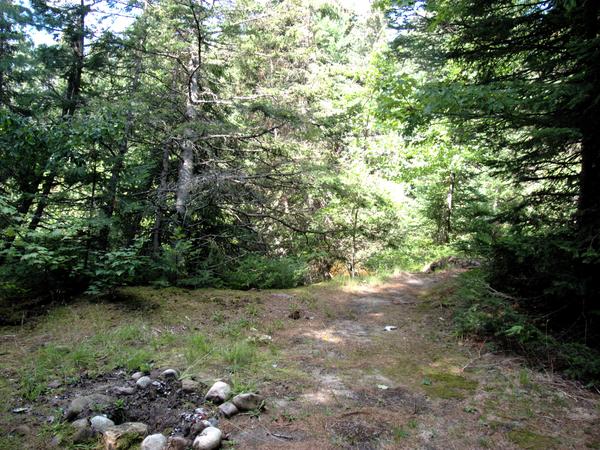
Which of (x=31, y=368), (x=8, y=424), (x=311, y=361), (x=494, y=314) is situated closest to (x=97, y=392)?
(x=8, y=424)

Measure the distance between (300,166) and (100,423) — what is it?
7.18 metres

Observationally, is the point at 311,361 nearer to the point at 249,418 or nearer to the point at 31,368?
the point at 249,418

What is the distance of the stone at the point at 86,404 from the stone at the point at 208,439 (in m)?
1.11

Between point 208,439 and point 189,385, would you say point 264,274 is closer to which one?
point 189,385

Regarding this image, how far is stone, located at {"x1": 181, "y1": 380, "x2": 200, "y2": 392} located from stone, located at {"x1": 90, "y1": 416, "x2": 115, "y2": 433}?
78 centimetres

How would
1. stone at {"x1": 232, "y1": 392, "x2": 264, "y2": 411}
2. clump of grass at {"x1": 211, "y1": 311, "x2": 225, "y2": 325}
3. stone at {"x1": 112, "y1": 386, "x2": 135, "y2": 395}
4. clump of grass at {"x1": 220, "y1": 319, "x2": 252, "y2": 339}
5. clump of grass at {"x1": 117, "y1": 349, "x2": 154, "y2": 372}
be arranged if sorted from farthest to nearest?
clump of grass at {"x1": 211, "y1": 311, "x2": 225, "y2": 325} < clump of grass at {"x1": 220, "y1": 319, "x2": 252, "y2": 339} < clump of grass at {"x1": 117, "y1": 349, "x2": 154, "y2": 372} < stone at {"x1": 112, "y1": 386, "x2": 135, "y2": 395} < stone at {"x1": 232, "y1": 392, "x2": 264, "y2": 411}

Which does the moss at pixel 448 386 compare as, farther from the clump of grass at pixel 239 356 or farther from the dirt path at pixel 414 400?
the clump of grass at pixel 239 356

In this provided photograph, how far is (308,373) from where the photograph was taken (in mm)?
4387

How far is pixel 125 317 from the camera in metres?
6.10

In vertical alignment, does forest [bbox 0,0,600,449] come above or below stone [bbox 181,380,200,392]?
above

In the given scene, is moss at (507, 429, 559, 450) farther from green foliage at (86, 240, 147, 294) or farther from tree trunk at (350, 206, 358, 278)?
tree trunk at (350, 206, 358, 278)

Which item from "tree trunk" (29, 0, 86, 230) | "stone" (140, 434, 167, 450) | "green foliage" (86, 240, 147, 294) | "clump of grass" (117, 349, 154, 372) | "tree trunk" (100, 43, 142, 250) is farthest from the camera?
"tree trunk" (29, 0, 86, 230)

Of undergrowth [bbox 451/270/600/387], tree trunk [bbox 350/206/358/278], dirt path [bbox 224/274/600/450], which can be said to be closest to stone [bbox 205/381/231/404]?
dirt path [bbox 224/274/600/450]

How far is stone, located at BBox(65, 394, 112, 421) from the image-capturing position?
10.6 feet
